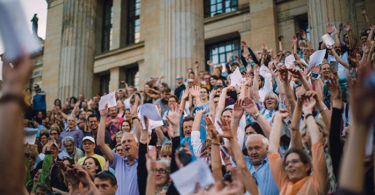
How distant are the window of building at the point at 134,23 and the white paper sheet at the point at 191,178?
1736cm

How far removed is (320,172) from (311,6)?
7.32 meters

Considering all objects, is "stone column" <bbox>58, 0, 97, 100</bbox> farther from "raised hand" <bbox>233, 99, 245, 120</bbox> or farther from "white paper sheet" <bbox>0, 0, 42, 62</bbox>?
"white paper sheet" <bbox>0, 0, 42, 62</bbox>

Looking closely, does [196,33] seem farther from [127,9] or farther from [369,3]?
[127,9]

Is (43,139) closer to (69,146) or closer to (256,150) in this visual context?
(69,146)

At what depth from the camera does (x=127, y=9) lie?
65.6 feet

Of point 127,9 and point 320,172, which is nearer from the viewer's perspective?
point 320,172

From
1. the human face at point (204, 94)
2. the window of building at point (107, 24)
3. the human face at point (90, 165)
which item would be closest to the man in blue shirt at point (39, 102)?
the human face at point (204, 94)

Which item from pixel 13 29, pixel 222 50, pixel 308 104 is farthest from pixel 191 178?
pixel 222 50

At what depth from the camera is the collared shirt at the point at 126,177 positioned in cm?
413

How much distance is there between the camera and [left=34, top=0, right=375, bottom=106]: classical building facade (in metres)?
10.7

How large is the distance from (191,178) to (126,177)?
233 centimetres

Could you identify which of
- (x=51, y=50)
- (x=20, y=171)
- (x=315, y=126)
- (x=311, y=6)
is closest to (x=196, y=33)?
(x=311, y=6)

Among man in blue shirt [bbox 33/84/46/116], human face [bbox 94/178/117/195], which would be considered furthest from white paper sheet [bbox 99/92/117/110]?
man in blue shirt [bbox 33/84/46/116]

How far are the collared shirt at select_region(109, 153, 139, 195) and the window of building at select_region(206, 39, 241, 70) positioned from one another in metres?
11.0
